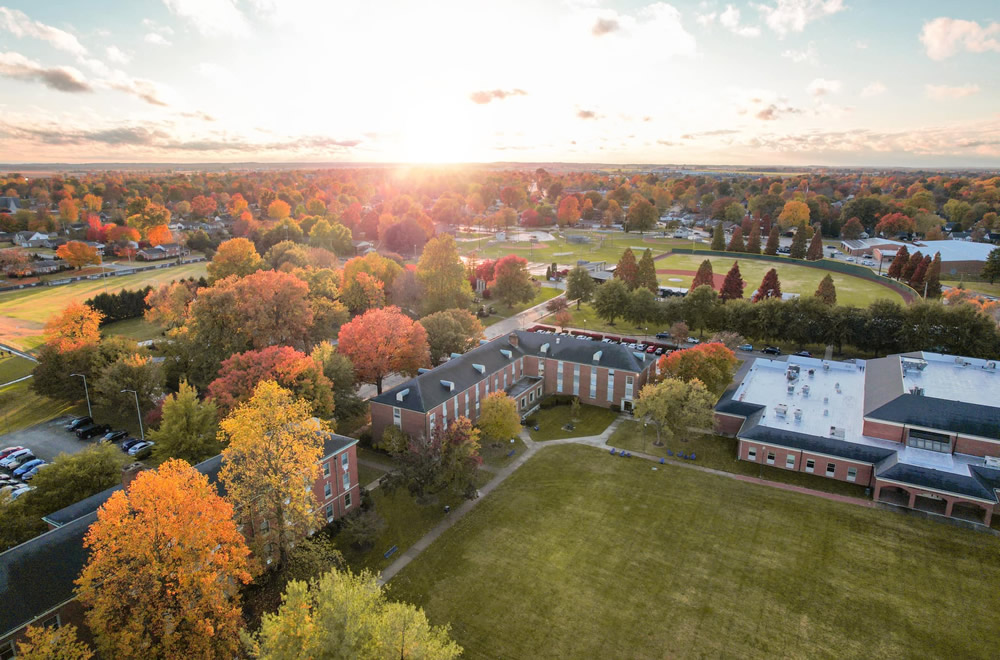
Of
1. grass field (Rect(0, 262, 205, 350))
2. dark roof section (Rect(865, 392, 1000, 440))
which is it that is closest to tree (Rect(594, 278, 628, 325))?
dark roof section (Rect(865, 392, 1000, 440))

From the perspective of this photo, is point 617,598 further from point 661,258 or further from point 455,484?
point 661,258

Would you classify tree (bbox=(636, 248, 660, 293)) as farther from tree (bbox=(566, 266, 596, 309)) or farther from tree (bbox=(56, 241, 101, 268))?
tree (bbox=(56, 241, 101, 268))

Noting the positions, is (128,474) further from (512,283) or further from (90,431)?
(512,283)

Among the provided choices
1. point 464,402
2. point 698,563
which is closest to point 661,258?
point 464,402

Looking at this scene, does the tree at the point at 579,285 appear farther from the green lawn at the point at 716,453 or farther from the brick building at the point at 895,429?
the brick building at the point at 895,429

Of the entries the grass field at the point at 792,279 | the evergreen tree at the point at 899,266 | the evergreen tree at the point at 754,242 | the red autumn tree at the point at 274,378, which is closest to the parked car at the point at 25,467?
the red autumn tree at the point at 274,378
